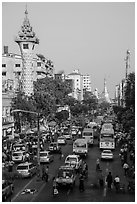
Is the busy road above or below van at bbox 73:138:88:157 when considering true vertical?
below

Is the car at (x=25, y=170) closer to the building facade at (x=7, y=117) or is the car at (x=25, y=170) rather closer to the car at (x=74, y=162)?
the car at (x=74, y=162)

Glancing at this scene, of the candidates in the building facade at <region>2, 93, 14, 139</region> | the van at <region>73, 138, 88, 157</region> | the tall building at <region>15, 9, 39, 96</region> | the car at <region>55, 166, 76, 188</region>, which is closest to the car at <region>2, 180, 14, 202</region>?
the car at <region>55, 166, 76, 188</region>

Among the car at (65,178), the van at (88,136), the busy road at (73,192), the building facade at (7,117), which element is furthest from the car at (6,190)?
the van at (88,136)

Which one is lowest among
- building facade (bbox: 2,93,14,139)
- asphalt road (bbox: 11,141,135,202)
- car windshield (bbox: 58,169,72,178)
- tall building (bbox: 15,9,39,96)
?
asphalt road (bbox: 11,141,135,202)

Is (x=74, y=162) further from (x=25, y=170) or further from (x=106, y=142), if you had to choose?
(x=106, y=142)

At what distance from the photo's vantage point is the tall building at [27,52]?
73250 mm

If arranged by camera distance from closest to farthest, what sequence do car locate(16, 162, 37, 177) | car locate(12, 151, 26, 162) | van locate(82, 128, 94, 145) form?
1. car locate(16, 162, 37, 177)
2. car locate(12, 151, 26, 162)
3. van locate(82, 128, 94, 145)

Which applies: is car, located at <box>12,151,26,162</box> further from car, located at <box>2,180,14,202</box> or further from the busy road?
car, located at <box>2,180,14,202</box>

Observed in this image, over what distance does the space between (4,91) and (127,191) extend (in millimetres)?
34294

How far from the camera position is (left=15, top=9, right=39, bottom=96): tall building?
240ft

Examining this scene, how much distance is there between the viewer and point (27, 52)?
7381 centimetres

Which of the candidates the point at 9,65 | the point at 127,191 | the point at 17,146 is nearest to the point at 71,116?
the point at 9,65

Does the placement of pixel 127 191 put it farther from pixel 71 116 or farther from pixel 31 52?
pixel 71 116

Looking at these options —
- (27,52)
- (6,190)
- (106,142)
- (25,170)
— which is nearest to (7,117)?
(106,142)
